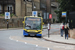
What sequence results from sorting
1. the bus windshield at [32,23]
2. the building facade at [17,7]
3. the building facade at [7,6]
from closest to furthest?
the bus windshield at [32,23], the building facade at [17,7], the building facade at [7,6]

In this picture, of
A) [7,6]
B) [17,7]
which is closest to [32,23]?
[17,7]

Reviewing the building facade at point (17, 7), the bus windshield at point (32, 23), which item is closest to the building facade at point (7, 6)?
the building facade at point (17, 7)

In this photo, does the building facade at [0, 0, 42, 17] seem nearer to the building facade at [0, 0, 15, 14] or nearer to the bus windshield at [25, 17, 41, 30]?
the building facade at [0, 0, 15, 14]

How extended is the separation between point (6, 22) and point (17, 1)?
32.3 feet

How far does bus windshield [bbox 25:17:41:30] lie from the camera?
80.4ft

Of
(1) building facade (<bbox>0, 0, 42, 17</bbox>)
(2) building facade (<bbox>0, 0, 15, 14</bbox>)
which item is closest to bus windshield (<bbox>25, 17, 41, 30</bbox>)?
(1) building facade (<bbox>0, 0, 42, 17</bbox>)

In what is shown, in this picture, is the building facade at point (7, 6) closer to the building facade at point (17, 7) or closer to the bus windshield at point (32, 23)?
the building facade at point (17, 7)

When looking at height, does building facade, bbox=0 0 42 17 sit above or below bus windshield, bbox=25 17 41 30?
above

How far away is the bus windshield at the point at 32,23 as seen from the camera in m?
A: 24.5

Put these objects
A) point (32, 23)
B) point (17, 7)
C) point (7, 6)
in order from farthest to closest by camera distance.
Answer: point (7, 6)
point (17, 7)
point (32, 23)

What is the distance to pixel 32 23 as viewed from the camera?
24828 mm

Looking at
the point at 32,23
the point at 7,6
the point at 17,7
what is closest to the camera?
the point at 32,23

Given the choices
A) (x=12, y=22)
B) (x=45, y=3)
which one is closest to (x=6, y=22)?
(x=12, y=22)

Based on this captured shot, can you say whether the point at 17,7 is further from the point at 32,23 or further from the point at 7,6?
the point at 32,23
